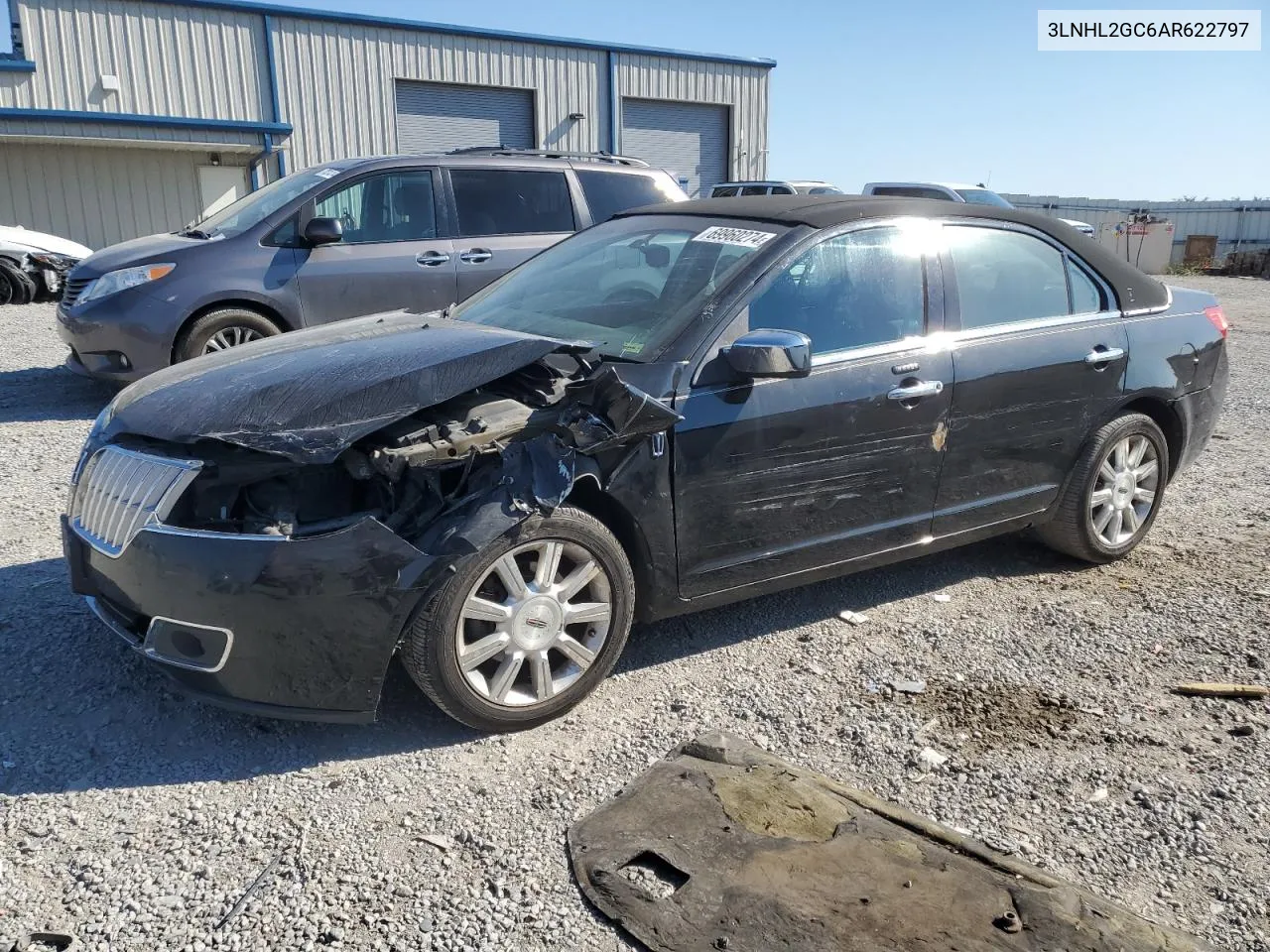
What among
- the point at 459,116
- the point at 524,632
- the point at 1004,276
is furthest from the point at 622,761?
the point at 459,116

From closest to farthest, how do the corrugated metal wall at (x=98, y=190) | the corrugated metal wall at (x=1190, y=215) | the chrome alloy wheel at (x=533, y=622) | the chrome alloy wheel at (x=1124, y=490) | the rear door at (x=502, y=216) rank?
the chrome alloy wheel at (x=533, y=622) → the chrome alloy wheel at (x=1124, y=490) → the rear door at (x=502, y=216) → the corrugated metal wall at (x=98, y=190) → the corrugated metal wall at (x=1190, y=215)

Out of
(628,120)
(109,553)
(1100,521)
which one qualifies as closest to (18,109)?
(628,120)

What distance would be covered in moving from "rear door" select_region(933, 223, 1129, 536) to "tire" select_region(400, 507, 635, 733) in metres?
1.60

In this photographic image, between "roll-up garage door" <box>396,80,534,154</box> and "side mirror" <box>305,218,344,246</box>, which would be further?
"roll-up garage door" <box>396,80,534,154</box>

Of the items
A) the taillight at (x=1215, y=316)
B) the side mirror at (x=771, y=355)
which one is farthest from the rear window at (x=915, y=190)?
the side mirror at (x=771, y=355)

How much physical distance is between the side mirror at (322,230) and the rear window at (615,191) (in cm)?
215

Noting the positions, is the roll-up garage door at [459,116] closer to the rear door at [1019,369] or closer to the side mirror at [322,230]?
the side mirror at [322,230]

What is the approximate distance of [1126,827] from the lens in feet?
9.40

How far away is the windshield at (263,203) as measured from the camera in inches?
294

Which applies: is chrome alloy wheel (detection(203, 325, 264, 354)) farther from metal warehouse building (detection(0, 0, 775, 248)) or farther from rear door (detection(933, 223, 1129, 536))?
metal warehouse building (detection(0, 0, 775, 248))

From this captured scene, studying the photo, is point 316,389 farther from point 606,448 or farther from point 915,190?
point 915,190

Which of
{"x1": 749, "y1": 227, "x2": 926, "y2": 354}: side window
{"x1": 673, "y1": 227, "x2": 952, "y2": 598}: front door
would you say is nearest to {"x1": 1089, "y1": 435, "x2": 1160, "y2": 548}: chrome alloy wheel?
{"x1": 673, "y1": 227, "x2": 952, "y2": 598}: front door

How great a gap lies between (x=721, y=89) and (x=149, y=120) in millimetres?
13171

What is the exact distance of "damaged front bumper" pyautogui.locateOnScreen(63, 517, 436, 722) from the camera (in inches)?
113
